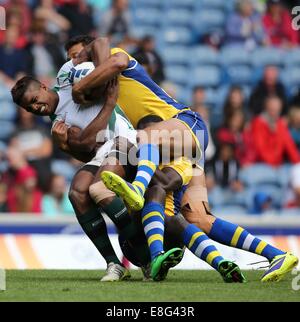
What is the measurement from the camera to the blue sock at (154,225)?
7.19 m

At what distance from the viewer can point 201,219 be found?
7.97 m

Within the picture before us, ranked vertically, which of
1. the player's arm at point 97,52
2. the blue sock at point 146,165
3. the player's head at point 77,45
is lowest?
the blue sock at point 146,165

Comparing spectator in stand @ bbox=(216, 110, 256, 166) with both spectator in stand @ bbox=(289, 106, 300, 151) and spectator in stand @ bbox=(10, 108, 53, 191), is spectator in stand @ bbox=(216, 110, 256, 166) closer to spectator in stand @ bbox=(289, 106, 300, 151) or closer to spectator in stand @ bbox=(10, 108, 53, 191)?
spectator in stand @ bbox=(289, 106, 300, 151)

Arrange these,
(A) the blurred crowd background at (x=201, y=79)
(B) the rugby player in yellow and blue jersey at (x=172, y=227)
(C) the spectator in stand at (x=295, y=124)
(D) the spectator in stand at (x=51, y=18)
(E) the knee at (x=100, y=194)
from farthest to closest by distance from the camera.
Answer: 1. (D) the spectator in stand at (x=51, y=18)
2. (C) the spectator in stand at (x=295, y=124)
3. (A) the blurred crowd background at (x=201, y=79)
4. (E) the knee at (x=100, y=194)
5. (B) the rugby player in yellow and blue jersey at (x=172, y=227)

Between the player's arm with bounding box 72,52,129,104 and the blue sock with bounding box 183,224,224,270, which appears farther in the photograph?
the player's arm with bounding box 72,52,129,104

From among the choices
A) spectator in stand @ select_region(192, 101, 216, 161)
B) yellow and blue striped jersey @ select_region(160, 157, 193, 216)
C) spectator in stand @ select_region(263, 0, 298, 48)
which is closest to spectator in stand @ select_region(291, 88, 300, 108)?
spectator in stand @ select_region(263, 0, 298, 48)

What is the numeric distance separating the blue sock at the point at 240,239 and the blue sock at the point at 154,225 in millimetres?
644

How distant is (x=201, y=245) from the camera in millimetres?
7320

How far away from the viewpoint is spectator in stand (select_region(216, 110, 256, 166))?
1336 cm

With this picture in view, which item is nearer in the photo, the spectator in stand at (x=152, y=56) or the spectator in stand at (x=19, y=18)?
the spectator in stand at (x=152, y=56)

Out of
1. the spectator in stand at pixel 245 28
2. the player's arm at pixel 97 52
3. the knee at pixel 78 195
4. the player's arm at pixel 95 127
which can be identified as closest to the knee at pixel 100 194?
the knee at pixel 78 195

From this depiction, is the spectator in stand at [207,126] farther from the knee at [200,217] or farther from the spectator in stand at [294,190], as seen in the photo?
the knee at [200,217]

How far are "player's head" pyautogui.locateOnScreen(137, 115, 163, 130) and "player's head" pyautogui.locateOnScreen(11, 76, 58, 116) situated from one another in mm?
778

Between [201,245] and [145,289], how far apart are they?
752 mm
